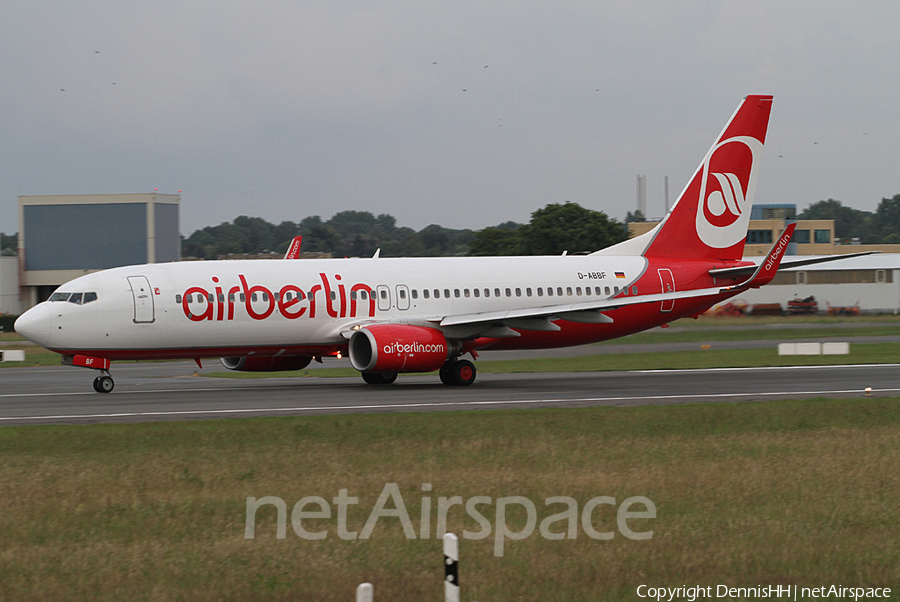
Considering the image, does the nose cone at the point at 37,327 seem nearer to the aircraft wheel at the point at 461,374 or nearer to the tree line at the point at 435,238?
the aircraft wheel at the point at 461,374

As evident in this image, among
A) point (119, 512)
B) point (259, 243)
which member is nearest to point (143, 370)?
point (119, 512)

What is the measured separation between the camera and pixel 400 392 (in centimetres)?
2812

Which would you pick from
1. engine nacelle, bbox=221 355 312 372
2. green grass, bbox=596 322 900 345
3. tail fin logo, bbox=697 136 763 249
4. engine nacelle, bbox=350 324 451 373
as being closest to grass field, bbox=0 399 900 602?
engine nacelle, bbox=350 324 451 373

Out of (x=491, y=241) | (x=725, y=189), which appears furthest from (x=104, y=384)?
(x=491, y=241)

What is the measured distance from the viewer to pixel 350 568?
32.1 feet

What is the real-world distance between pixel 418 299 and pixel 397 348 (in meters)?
3.50

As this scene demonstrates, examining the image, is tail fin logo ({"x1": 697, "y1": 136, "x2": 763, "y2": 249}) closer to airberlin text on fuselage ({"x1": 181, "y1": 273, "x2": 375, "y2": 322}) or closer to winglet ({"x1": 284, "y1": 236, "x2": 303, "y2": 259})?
airberlin text on fuselage ({"x1": 181, "y1": 273, "x2": 375, "y2": 322})

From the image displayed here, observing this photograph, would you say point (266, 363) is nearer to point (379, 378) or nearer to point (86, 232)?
point (379, 378)

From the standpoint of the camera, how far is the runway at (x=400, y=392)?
23.3 meters

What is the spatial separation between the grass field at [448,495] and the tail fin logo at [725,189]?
1612 centimetres

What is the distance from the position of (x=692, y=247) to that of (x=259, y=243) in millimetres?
133535

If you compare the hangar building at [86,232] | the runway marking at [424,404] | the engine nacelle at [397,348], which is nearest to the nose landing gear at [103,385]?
the runway marking at [424,404]

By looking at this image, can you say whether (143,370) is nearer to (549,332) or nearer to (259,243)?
(549,332)

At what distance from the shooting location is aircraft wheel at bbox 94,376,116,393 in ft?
94.5
